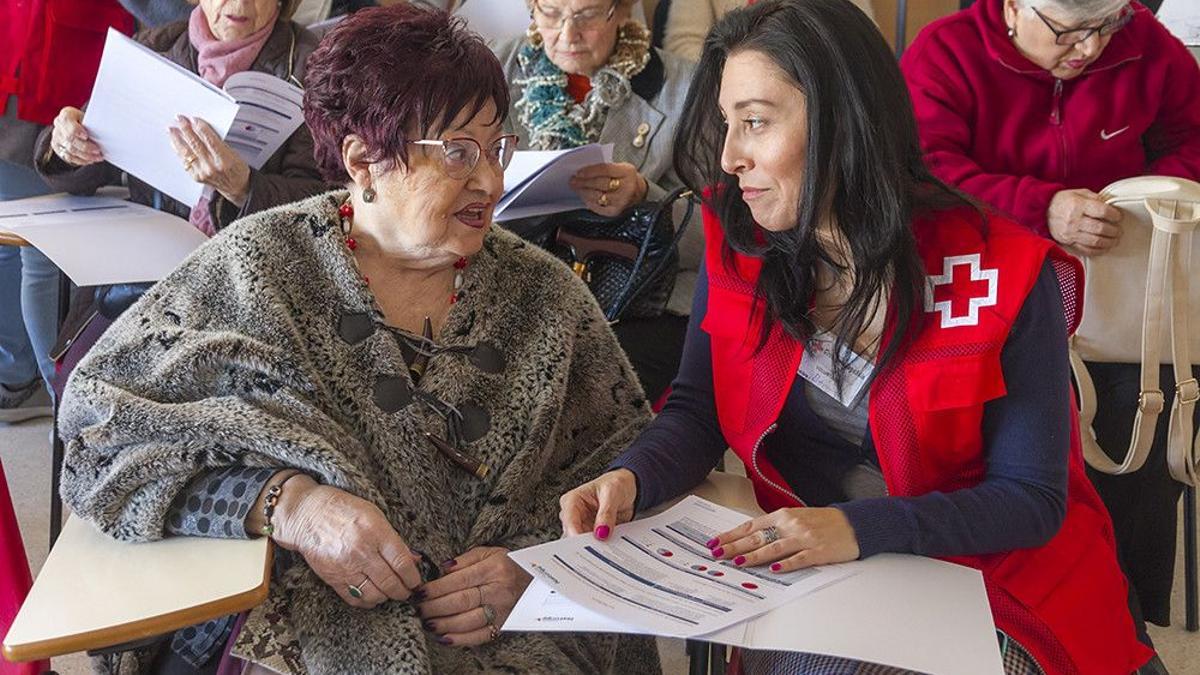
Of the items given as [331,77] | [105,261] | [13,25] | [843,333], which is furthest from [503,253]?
[13,25]

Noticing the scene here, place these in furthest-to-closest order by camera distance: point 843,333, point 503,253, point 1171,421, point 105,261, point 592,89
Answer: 1. point 592,89
2. point 1171,421
3. point 105,261
4. point 503,253
5. point 843,333

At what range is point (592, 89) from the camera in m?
2.73

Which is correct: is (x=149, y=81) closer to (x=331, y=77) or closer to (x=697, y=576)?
(x=331, y=77)

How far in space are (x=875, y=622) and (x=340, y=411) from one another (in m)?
0.78

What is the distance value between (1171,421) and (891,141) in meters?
1.24

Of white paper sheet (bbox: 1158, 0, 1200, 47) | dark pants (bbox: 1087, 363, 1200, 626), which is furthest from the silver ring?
white paper sheet (bbox: 1158, 0, 1200, 47)

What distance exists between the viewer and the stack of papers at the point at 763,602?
120cm

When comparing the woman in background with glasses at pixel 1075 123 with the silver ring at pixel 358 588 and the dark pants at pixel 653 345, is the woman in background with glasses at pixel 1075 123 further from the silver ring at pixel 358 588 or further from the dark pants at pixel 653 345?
the silver ring at pixel 358 588

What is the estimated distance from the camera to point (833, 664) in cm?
138

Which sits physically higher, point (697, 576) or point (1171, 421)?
point (697, 576)

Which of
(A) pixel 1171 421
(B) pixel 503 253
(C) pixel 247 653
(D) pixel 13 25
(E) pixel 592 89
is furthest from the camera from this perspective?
(D) pixel 13 25

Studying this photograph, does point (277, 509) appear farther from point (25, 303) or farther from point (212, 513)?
point (25, 303)

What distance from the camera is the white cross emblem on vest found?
4.96 feet

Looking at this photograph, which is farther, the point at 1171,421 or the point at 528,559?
the point at 1171,421
